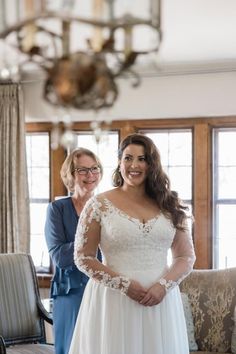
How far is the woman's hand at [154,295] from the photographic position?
2.35 m

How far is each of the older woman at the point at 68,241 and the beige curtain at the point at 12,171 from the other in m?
2.30

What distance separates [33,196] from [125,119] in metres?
1.17

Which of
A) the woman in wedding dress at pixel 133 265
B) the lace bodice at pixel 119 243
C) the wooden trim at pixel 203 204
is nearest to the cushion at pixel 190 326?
the woman in wedding dress at pixel 133 265

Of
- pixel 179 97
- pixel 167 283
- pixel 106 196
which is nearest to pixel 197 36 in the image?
pixel 179 97

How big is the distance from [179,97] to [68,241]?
2.40 metres

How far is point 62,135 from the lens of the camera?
3.83ft

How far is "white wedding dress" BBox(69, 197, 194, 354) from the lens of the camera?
2.38 meters

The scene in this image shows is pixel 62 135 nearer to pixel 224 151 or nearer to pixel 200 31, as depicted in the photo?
pixel 200 31

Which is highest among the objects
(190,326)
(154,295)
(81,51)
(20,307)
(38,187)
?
(81,51)

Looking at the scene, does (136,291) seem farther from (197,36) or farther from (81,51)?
(197,36)

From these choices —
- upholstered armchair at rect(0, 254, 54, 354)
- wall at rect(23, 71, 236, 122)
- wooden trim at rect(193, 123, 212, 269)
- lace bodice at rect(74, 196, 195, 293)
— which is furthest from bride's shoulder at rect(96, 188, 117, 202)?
wooden trim at rect(193, 123, 212, 269)

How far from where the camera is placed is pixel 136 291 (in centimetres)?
234

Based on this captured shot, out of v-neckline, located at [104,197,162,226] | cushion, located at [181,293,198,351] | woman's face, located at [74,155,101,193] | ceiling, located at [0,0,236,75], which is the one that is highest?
ceiling, located at [0,0,236,75]

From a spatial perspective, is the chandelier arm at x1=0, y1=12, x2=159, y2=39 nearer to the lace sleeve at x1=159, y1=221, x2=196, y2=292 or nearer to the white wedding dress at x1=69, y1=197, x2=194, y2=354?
the white wedding dress at x1=69, y1=197, x2=194, y2=354
